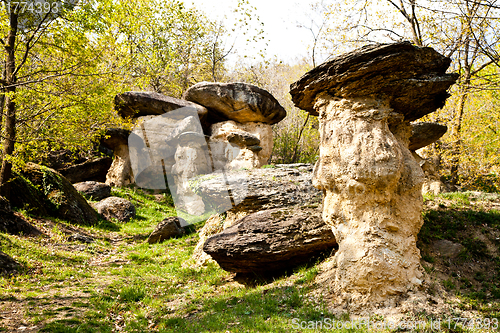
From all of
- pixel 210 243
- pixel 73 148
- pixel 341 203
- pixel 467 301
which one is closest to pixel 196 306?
pixel 210 243

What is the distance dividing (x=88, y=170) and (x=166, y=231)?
9.00 metres

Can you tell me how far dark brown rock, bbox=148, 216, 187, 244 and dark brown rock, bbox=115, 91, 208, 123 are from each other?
705 centimetres

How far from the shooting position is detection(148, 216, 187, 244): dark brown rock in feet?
41.6

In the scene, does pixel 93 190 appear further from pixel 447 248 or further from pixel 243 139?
pixel 447 248

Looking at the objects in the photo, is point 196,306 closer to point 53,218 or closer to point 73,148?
point 73,148

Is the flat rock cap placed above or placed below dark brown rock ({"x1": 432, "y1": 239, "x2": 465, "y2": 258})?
above

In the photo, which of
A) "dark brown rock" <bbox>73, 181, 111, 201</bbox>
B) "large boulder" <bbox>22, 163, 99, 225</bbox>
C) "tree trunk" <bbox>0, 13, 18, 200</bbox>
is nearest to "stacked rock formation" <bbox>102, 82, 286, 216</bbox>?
"dark brown rock" <bbox>73, 181, 111, 201</bbox>

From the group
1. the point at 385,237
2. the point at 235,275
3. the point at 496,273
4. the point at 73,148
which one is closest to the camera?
the point at 385,237

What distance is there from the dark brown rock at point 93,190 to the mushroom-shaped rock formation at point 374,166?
41.6 feet

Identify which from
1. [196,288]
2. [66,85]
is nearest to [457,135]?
[196,288]

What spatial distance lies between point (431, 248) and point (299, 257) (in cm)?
303

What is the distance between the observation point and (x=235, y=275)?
887 cm

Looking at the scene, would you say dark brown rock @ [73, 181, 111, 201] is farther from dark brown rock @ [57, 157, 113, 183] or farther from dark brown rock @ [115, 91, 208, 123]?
dark brown rock @ [115, 91, 208, 123]

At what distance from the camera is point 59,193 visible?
1231 cm
